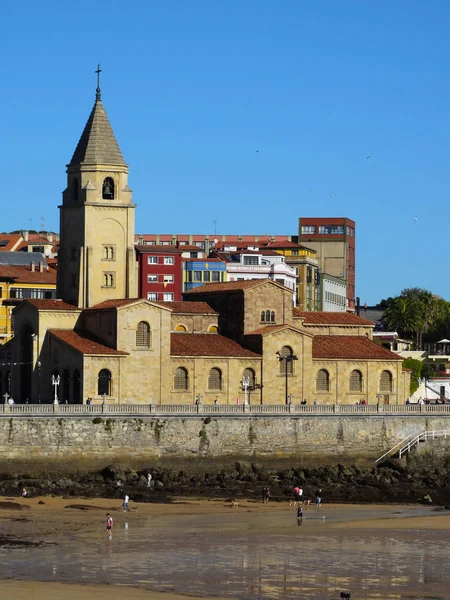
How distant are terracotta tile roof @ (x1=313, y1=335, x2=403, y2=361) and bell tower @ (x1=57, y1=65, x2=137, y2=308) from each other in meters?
13.6

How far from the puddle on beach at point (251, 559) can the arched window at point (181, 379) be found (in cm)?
2490

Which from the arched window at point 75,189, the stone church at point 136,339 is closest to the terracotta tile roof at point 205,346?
the stone church at point 136,339

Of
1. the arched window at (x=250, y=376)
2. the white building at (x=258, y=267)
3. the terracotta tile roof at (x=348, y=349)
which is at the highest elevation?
the white building at (x=258, y=267)

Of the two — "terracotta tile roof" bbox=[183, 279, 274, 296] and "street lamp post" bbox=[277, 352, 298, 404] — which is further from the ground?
"terracotta tile roof" bbox=[183, 279, 274, 296]

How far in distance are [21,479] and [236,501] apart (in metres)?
11.7

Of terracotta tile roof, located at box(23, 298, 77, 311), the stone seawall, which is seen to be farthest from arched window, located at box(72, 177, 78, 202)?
the stone seawall

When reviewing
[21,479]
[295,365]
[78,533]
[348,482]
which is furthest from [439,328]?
[78,533]

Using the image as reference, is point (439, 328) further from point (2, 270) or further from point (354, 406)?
point (354, 406)

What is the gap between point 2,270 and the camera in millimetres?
133000

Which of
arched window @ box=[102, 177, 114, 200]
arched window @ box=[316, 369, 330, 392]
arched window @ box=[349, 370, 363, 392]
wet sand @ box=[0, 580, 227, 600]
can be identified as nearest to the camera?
wet sand @ box=[0, 580, 227, 600]

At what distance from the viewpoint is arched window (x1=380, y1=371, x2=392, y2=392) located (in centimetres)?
10956

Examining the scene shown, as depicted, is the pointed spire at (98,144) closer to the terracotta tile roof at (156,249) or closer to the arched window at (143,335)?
the arched window at (143,335)

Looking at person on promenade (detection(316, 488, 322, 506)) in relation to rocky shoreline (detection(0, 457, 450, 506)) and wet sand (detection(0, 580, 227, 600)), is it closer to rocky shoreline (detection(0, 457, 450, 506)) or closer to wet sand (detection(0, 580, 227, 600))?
rocky shoreline (detection(0, 457, 450, 506))

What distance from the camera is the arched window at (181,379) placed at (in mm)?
101000
